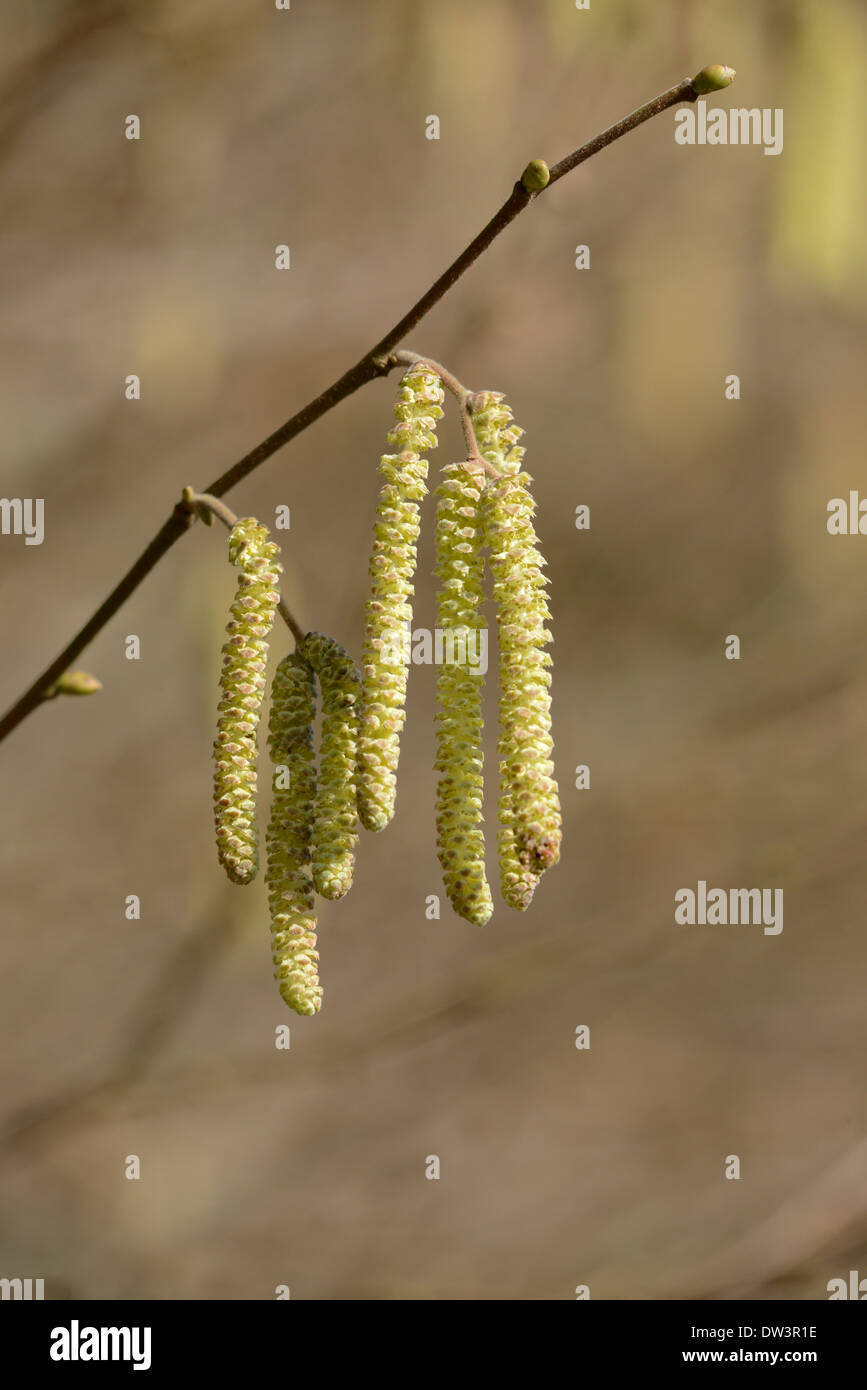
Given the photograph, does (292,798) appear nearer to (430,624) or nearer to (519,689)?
(519,689)

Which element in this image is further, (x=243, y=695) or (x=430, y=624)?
(x=430, y=624)

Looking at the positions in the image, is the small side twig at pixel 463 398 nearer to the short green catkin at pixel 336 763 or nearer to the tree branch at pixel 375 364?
the tree branch at pixel 375 364

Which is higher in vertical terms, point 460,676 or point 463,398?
point 463,398

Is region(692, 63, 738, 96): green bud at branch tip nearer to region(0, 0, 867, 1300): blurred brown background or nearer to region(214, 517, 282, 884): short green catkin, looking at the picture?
region(214, 517, 282, 884): short green catkin

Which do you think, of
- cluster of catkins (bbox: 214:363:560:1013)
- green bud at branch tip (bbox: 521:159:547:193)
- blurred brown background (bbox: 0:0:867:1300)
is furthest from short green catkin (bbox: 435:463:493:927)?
blurred brown background (bbox: 0:0:867:1300)

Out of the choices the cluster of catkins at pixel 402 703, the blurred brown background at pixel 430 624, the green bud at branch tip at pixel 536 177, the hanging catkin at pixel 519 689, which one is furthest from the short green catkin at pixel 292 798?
the blurred brown background at pixel 430 624

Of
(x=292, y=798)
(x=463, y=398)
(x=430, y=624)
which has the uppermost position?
(x=430, y=624)

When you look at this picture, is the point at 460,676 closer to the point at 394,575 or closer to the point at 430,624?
the point at 394,575

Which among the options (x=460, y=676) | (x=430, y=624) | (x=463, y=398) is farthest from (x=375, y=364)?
(x=430, y=624)

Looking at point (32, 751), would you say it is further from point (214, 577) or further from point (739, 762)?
point (739, 762)
